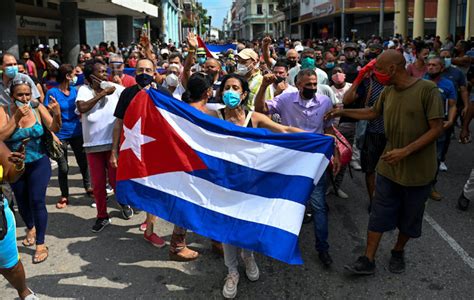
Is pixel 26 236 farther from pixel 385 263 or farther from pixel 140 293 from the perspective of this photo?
pixel 385 263

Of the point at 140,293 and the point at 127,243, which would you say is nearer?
the point at 140,293

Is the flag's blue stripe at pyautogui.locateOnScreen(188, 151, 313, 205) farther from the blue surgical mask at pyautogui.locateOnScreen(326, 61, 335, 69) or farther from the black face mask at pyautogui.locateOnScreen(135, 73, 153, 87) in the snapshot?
the blue surgical mask at pyautogui.locateOnScreen(326, 61, 335, 69)

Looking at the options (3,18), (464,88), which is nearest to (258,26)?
(3,18)

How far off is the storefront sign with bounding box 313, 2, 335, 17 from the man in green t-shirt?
47.1 metres

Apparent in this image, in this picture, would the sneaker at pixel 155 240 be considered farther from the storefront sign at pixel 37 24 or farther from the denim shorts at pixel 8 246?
the storefront sign at pixel 37 24

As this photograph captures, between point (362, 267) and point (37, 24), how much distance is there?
69.9ft

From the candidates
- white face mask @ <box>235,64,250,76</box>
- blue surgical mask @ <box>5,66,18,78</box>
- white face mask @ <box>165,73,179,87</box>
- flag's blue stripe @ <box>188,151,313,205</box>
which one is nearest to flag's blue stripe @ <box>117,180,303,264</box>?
flag's blue stripe @ <box>188,151,313,205</box>

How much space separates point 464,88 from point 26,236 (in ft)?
18.8

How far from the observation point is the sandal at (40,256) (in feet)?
14.8

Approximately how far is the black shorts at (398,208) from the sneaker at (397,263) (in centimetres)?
23

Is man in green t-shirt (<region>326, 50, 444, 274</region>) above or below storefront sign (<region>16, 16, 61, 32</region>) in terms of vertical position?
below

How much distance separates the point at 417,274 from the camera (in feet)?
13.5

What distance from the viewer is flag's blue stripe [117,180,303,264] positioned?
344 centimetres

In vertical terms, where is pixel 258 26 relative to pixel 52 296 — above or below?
above
